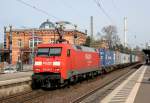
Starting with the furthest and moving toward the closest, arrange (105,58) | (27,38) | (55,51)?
1. (27,38)
2. (105,58)
3. (55,51)

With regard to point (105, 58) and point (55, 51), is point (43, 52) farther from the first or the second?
point (105, 58)

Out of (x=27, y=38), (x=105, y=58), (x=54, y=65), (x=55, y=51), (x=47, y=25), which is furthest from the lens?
(x=47, y=25)

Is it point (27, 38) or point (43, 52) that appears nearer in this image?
point (43, 52)

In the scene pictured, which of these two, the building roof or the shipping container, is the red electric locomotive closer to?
the shipping container

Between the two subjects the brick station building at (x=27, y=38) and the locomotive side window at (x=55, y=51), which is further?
the brick station building at (x=27, y=38)

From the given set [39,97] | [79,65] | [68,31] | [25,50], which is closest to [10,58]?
[25,50]

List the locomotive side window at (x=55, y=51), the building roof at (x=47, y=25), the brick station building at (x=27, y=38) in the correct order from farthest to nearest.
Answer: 1. the building roof at (x=47, y=25)
2. the brick station building at (x=27, y=38)
3. the locomotive side window at (x=55, y=51)

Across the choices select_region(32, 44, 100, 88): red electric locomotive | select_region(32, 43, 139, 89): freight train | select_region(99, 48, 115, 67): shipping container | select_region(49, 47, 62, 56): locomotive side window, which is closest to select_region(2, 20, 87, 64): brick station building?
select_region(99, 48, 115, 67): shipping container

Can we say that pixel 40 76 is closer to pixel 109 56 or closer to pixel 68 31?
pixel 109 56

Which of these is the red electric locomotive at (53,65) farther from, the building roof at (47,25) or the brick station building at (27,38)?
the building roof at (47,25)

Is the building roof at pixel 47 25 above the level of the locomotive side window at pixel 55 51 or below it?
above

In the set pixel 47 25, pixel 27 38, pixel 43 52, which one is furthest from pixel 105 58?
pixel 47 25

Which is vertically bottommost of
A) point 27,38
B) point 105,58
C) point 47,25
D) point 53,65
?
point 53,65

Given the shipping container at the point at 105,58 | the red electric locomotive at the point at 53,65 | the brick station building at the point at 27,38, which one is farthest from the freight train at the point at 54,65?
the brick station building at the point at 27,38
